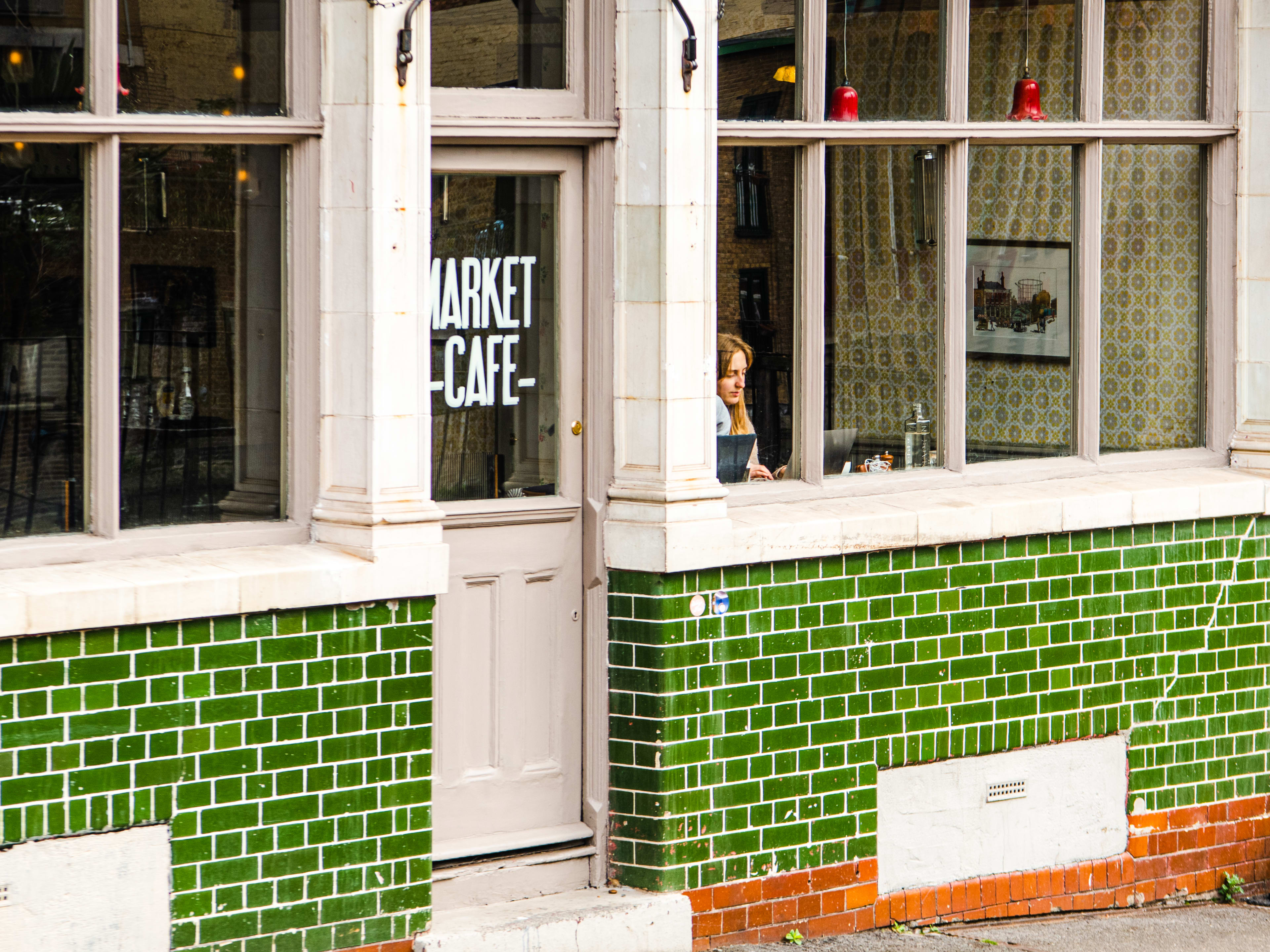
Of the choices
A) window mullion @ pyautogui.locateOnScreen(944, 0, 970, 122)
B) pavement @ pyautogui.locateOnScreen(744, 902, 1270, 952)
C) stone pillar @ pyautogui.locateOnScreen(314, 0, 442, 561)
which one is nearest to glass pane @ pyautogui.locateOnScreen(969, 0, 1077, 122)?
window mullion @ pyautogui.locateOnScreen(944, 0, 970, 122)

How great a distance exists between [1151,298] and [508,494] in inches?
130

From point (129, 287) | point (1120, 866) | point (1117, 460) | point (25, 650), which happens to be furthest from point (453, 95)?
point (1120, 866)

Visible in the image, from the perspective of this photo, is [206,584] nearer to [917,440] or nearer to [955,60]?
[917,440]

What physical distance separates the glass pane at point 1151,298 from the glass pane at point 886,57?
110cm

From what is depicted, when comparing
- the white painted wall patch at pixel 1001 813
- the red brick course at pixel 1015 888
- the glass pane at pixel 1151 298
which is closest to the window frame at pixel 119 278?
the red brick course at pixel 1015 888

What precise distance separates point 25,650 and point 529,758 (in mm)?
2012

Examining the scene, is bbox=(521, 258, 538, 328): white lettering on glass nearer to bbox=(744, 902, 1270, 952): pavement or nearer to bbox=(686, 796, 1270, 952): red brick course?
bbox=(686, 796, 1270, 952): red brick course

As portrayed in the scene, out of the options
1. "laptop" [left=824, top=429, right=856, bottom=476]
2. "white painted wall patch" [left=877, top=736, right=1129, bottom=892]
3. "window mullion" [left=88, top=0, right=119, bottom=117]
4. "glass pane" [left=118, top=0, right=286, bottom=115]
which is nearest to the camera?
"window mullion" [left=88, top=0, right=119, bottom=117]

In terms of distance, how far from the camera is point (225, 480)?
585cm

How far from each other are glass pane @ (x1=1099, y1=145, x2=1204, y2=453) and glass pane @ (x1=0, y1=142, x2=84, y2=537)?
14.8 ft

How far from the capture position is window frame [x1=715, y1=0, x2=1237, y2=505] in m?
6.87

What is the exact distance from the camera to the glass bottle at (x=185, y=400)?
5738mm

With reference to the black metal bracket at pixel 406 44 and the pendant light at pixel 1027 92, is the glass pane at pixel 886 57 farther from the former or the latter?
the black metal bracket at pixel 406 44

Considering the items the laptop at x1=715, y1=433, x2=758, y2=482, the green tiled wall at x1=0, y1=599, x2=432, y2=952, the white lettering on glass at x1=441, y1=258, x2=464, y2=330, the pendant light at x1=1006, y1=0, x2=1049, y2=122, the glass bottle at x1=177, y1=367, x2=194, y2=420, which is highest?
the pendant light at x1=1006, y1=0, x2=1049, y2=122
